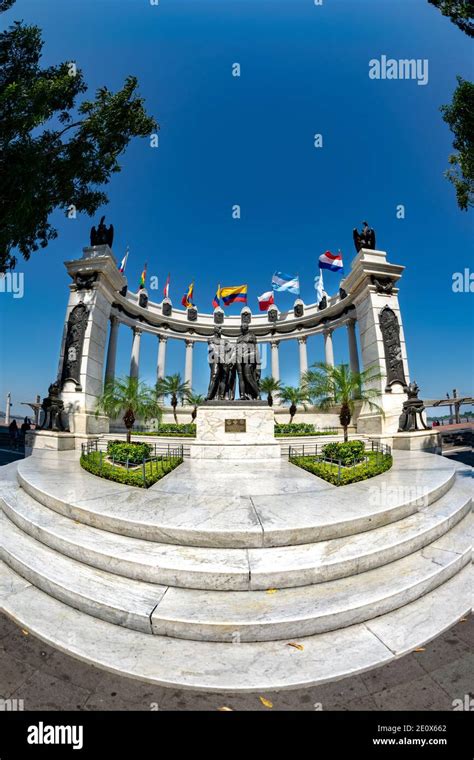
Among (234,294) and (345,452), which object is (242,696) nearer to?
(345,452)

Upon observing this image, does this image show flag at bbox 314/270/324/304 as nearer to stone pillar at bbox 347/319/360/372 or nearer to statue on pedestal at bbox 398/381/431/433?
stone pillar at bbox 347/319/360/372

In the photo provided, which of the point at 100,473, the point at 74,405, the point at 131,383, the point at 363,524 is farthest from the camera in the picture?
the point at 74,405

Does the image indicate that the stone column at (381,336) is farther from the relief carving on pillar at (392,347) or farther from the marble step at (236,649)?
the marble step at (236,649)

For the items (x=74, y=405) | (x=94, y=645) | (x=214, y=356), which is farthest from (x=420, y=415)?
(x=74, y=405)

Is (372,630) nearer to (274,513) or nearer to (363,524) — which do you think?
(363,524)

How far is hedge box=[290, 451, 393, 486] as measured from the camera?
7539mm

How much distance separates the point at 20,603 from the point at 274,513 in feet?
13.0

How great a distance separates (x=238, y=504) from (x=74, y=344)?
1939cm

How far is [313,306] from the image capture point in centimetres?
3947

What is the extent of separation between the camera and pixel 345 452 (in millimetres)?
9852

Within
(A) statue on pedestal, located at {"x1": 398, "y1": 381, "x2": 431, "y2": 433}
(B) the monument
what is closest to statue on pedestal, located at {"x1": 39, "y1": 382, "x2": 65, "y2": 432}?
(B) the monument

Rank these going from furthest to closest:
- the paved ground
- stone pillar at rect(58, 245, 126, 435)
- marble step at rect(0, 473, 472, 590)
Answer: stone pillar at rect(58, 245, 126, 435)
marble step at rect(0, 473, 472, 590)
the paved ground

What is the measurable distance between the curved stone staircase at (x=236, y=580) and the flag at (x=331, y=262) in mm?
29350

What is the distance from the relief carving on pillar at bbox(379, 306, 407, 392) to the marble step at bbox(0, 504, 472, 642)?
17474mm
